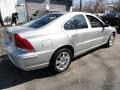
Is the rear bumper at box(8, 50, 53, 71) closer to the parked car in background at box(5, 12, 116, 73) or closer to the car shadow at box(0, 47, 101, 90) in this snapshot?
the parked car in background at box(5, 12, 116, 73)

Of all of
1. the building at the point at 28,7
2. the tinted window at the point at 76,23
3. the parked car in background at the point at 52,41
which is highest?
the building at the point at 28,7

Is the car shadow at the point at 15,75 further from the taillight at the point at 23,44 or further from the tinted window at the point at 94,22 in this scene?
the tinted window at the point at 94,22

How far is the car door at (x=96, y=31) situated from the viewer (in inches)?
201

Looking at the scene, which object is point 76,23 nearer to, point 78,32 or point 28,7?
point 78,32

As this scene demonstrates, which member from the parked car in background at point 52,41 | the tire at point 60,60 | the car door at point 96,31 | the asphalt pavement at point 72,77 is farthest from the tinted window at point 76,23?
the asphalt pavement at point 72,77

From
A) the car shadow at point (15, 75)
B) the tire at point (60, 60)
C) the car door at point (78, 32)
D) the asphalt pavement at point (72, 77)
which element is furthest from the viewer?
the car door at point (78, 32)

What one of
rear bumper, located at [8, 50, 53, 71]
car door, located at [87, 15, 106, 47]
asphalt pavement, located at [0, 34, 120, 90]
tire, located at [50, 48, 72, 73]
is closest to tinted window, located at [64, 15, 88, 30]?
car door, located at [87, 15, 106, 47]

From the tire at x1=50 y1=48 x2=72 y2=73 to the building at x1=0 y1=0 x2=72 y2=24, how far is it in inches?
461

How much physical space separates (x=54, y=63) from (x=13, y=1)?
12621 mm

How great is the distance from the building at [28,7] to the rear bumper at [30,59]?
39.3 feet

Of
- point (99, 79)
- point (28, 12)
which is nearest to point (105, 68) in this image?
point (99, 79)

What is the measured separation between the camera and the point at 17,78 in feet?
13.3

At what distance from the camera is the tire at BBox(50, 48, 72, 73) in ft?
13.1

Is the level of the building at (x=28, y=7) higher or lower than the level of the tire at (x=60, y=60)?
higher
